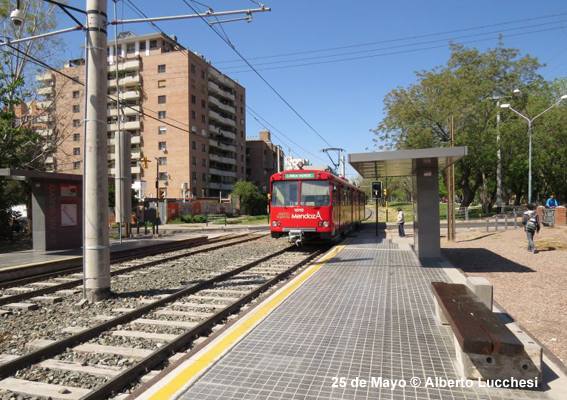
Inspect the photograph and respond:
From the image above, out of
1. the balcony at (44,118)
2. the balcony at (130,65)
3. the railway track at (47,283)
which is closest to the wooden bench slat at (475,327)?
the railway track at (47,283)

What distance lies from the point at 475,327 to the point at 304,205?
10.6m

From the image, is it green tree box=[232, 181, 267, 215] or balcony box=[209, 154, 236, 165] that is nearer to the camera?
green tree box=[232, 181, 267, 215]

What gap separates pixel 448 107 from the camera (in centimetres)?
3262

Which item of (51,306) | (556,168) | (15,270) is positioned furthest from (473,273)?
(556,168)

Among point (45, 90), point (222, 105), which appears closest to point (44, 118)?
point (45, 90)

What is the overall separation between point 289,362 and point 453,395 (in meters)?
1.58

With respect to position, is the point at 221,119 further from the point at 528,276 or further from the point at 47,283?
the point at 528,276

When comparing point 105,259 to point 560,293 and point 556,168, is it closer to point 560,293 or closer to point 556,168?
point 560,293

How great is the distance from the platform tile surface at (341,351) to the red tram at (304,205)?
22.2 ft

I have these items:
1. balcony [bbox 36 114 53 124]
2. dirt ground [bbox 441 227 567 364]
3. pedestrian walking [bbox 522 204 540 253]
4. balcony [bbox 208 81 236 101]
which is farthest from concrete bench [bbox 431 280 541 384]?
balcony [bbox 208 81 236 101]

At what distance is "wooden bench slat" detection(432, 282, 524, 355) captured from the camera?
11.7ft

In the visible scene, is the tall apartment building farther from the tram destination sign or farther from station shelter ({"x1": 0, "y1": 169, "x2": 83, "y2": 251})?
the tram destination sign

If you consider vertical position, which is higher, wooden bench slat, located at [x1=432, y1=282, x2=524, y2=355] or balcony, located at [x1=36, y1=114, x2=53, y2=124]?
balcony, located at [x1=36, y1=114, x2=53, y2=124]

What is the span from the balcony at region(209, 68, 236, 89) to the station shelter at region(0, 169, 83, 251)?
5673 cm
